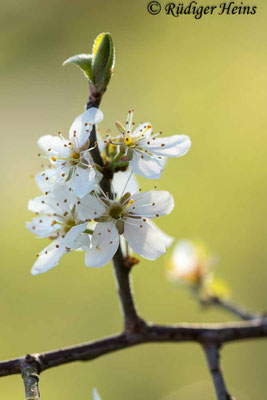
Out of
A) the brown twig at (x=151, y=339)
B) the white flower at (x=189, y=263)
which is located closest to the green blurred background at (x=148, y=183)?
the white flower at (x=189, y=263)

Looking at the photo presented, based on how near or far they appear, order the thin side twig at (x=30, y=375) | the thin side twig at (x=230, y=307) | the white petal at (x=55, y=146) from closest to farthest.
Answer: the thin side twig at (x=30, y=375)
the white petal at (x=55, y=146)
the thin side twig at (x=230, y=307)

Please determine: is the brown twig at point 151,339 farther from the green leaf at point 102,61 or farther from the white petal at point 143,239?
the green leaf at point 102,61

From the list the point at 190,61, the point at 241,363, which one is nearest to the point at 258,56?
the point at 190,61

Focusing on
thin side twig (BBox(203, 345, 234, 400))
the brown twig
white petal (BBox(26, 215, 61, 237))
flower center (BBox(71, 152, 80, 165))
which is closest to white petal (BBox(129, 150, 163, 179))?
flower center (BBox(71, 152, 80, 165))

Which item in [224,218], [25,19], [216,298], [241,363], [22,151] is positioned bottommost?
[241,363]

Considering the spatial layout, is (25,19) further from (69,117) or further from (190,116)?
(190,116)

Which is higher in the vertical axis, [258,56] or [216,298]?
[258,56]
